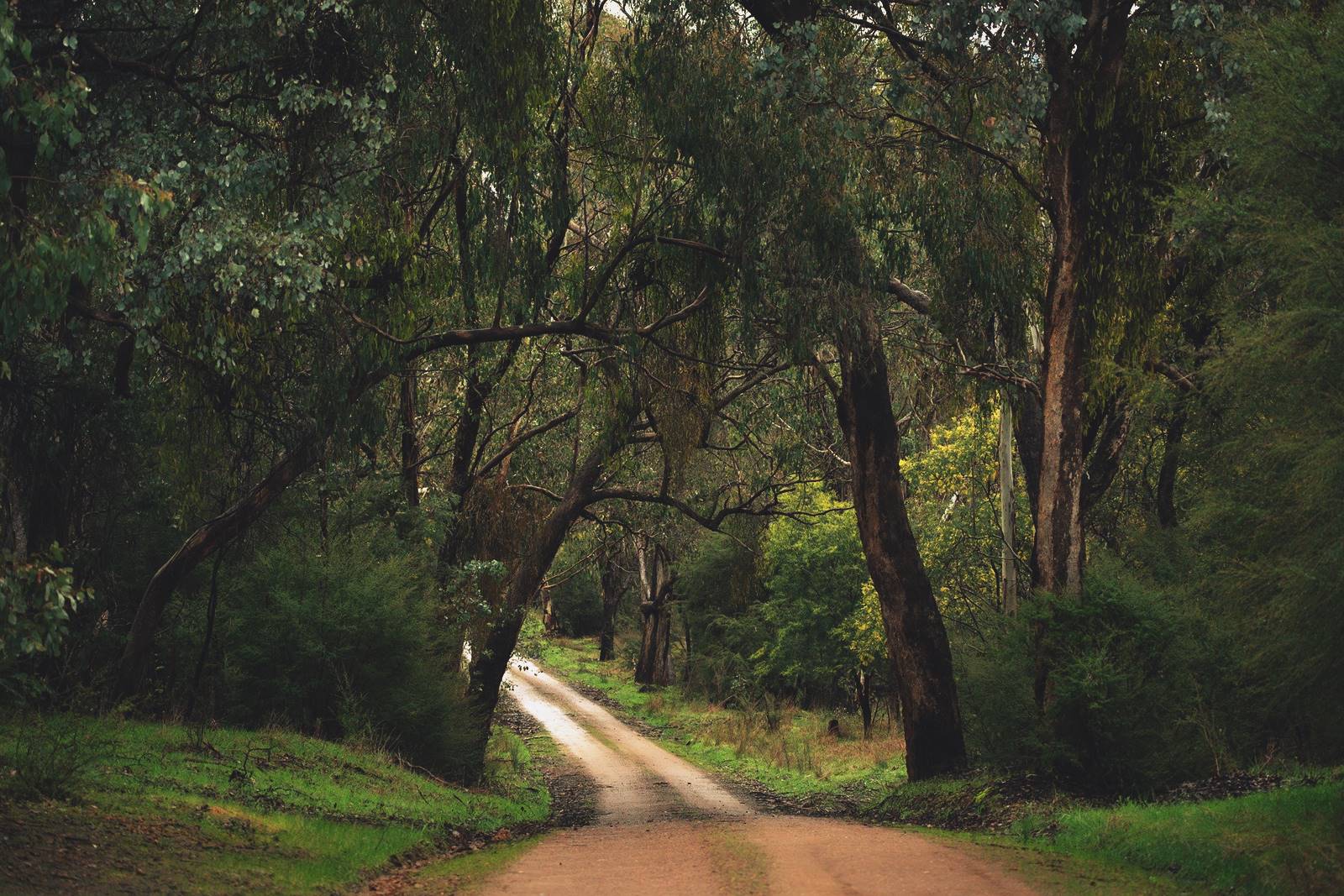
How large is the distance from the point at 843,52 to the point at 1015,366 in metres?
4.61

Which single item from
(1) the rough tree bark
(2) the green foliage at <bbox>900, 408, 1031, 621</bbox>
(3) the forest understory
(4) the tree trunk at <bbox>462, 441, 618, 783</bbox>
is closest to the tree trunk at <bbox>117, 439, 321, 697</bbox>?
(3) the forest understory

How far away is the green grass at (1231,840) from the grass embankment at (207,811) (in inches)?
227

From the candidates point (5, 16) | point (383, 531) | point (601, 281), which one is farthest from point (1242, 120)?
point (383, 531)

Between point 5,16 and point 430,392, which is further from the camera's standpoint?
point 430,392

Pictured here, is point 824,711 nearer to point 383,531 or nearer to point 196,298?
point 383,531

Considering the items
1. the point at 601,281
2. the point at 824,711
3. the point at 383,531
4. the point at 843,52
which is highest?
the point at 843,52

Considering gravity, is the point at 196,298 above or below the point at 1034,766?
above

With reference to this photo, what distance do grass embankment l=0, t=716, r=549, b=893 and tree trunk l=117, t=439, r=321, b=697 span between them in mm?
808

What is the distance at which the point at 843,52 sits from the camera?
Answer: 15.0m

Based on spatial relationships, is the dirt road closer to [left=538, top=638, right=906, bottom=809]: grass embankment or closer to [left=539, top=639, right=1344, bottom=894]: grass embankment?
[left=539, top=639, right=1344, bottom=894]: grass embankment

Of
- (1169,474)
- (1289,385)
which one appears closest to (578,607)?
(1169,474)

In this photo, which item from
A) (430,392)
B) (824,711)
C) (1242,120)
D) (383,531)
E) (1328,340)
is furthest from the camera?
(824,711)

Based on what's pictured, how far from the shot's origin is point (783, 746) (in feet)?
89.7

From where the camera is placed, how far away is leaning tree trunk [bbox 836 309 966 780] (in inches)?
643
